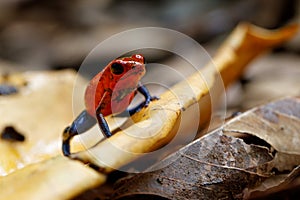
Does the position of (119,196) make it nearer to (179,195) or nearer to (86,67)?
(179,195)

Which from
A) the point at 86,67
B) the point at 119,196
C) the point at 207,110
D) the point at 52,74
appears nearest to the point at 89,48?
the point at 86,67

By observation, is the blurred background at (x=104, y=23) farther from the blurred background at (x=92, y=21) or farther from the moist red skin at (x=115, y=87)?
the moist red skin at (x=115, y=87)

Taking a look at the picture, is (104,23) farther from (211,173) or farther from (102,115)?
(211,173)

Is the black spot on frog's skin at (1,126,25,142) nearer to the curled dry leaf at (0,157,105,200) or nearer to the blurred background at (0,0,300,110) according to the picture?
the curled dry leaf at (0,157,105,200)

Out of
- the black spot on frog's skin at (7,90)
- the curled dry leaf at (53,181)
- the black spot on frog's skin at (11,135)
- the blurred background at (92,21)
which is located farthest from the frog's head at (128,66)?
the blurred background at (92,21)

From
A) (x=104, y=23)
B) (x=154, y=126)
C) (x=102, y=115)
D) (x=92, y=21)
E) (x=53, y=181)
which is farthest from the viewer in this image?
(x=92, y=21)

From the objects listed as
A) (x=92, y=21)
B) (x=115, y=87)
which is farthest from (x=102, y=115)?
(x=92, y=21)

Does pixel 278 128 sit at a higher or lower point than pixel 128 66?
lower
